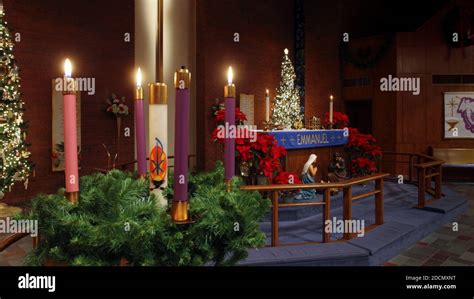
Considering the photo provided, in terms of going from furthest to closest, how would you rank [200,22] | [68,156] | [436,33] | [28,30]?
[436,33], [200,22], [28,30], [68,156]

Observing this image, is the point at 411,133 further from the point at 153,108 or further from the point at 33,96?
the point at 153,108

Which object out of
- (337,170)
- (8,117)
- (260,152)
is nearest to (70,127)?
(260,152)

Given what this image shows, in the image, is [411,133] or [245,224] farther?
[411,133]

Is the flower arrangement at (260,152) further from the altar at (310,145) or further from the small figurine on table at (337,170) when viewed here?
the small figurine on table at (337,170)

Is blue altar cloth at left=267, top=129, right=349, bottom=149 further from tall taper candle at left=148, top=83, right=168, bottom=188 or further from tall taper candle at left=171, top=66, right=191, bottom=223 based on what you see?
tall taper candle at left=171, top=66, right=191, bottom=223

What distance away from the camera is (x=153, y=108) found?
124 centimetres

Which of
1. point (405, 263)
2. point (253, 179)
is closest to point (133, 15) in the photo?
point (253, 179)

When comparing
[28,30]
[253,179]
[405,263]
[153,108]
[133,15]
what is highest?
[133,15]

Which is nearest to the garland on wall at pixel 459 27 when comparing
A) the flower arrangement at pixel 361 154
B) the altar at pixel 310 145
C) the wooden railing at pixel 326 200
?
the flower arrangement at pixel 361 154

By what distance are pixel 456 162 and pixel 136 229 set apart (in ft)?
35.7

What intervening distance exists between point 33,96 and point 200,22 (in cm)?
437

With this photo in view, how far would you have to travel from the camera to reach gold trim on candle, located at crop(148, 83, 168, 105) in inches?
47.6

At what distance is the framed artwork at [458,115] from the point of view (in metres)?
10.3

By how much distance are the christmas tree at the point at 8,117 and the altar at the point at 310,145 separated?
3.95 m
